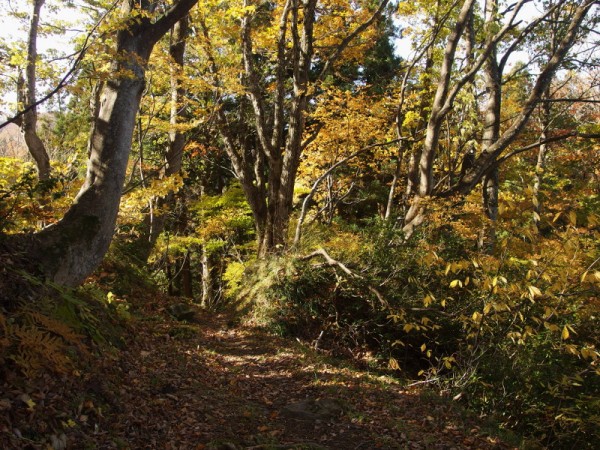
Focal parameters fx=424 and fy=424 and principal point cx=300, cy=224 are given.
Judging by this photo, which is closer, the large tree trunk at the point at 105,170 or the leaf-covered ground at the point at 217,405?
the leaf-covered ground at the point at 217,405

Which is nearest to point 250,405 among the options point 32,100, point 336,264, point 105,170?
point 105,170

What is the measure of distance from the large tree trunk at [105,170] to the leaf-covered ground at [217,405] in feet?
3.52

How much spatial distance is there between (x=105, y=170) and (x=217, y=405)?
287 cm

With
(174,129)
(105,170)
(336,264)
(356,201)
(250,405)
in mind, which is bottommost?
(250,405)

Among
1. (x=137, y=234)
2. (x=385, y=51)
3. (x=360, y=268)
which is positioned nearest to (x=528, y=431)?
(x=360, y=268)

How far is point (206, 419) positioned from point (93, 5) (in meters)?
7.95

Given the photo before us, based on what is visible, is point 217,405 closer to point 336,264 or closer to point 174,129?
point 336,264

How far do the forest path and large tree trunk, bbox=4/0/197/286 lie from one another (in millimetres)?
1140

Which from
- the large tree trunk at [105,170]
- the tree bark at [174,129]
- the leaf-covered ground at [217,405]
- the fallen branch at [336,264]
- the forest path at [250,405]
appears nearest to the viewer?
the leaf-covered ground at [217,405]

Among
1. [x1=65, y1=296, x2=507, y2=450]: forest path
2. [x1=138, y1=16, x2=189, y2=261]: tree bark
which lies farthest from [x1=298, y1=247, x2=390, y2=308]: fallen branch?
[x1=138, y1=16, x2=189, y2=261]: tree bark

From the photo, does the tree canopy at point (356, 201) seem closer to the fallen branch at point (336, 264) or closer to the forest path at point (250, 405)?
the fallen branch at point (336, 264)

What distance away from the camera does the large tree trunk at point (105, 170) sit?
4.35 metres

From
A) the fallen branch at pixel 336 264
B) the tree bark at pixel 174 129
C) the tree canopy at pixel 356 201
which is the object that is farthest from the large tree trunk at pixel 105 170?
the tree bark at pixel 174 129

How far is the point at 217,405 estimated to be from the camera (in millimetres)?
4672
